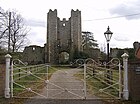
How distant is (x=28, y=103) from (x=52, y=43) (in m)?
63.2

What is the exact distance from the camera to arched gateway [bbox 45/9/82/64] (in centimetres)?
7362

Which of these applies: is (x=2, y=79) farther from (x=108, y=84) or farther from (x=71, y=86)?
(x=71, y=86)

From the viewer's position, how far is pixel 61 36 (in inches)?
2960

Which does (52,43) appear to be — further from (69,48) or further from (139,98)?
(139,98)

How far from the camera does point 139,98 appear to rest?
39.7 feet

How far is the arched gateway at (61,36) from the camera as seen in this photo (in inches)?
2899

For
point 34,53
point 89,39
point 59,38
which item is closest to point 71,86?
point 34,53

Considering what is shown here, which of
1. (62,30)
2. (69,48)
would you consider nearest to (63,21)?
(62,30)

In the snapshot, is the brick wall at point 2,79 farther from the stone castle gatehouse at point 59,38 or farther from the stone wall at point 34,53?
the stone castle gatehouse at point 59,38

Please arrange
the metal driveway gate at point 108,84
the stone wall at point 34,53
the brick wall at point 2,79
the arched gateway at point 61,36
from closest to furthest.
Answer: the brick wall at point 2,79, the metal driveway gate at point 108,84, the stone wall at point 34,53, the arched gateway at point 61,36

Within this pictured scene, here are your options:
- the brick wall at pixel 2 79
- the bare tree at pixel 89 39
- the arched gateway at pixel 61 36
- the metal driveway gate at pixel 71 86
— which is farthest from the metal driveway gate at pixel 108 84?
the bare tree at pixel 89 39

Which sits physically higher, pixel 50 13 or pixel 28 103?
pixel 50 13

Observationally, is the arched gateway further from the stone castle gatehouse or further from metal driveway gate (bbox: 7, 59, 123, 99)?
metal driveway gate (bbox: 7, 59, 123, 99)

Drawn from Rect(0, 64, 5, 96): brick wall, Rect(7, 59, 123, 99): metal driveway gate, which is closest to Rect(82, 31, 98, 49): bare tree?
Rect(7, 59, 123, 99): metal driveway gate
